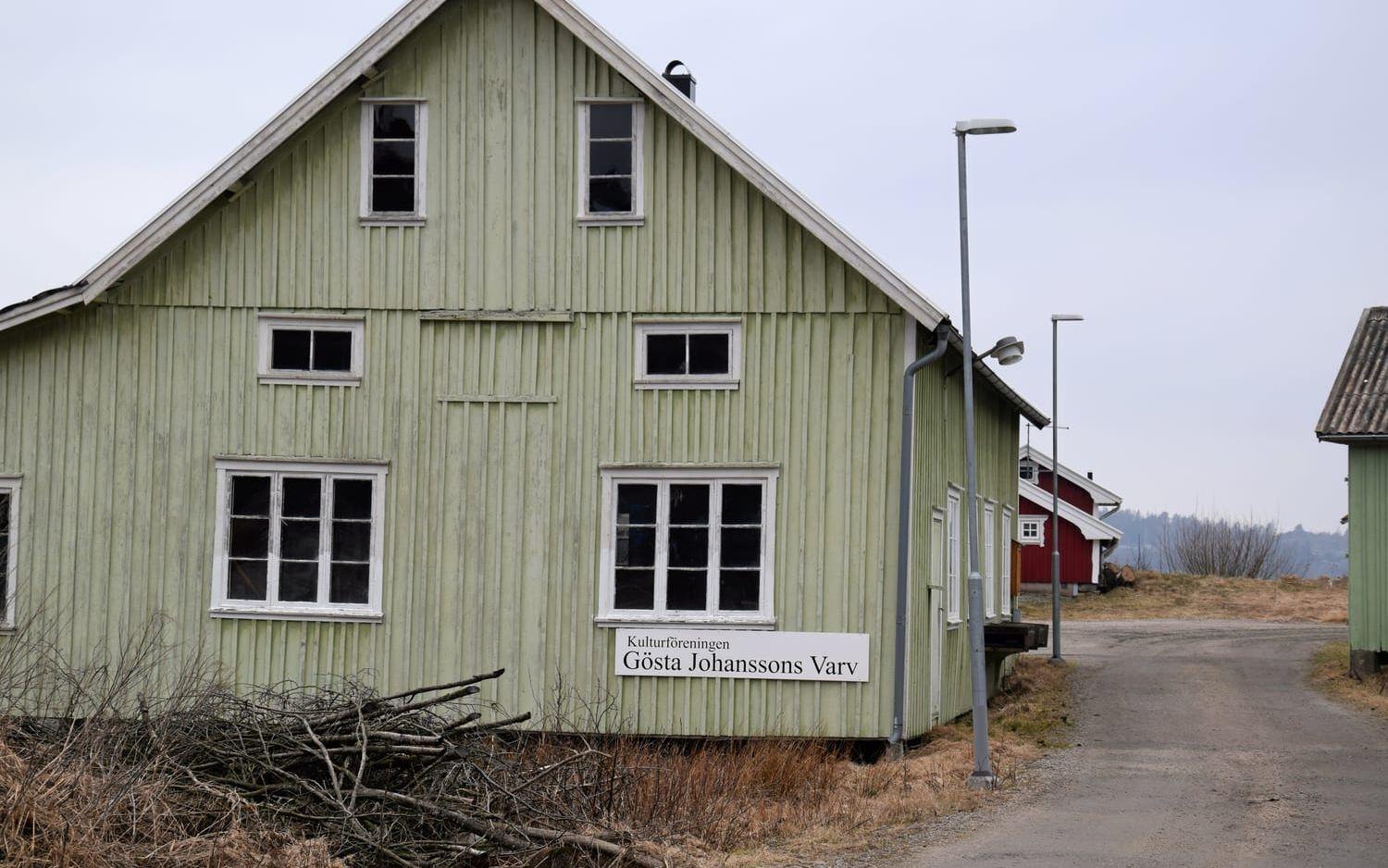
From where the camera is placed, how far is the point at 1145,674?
2864 centimetres

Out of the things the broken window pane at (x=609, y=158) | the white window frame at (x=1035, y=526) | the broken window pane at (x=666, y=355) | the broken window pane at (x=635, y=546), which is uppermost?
the broken window pane at (x=609, y=158)

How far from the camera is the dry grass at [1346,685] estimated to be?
76.4 ft

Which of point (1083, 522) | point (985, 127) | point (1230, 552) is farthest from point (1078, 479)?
point (985, 127)

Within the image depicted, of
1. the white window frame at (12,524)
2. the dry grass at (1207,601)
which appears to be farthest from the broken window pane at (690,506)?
the dry grass at (1207,601)

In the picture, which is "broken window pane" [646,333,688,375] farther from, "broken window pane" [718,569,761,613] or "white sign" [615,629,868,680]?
"white sign" [615,629,868,680]

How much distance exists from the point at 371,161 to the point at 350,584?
4348 millimetres

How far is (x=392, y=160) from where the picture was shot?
18.2m

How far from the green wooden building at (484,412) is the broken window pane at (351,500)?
0.03 m

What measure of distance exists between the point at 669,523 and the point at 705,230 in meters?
2.97

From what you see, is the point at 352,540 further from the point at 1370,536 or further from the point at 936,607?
the point at 1370,536

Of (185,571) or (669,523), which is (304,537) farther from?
(669,523)

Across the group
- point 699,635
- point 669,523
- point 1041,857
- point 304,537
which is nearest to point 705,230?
point 669,523

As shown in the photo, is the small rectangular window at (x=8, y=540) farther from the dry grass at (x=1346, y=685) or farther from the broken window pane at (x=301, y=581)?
the dry grass at (x=1346, y=685)

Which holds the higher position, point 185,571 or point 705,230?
point 705,230
